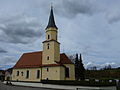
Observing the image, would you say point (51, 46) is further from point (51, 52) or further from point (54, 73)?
point (54, 73)

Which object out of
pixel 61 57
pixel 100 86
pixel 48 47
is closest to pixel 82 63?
pixel 61 57

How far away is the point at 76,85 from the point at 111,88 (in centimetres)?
589

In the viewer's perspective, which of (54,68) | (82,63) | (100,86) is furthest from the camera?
(82,63)

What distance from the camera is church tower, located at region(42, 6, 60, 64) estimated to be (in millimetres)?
40969

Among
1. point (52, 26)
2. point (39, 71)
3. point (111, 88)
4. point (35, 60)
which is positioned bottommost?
point (111, 88)

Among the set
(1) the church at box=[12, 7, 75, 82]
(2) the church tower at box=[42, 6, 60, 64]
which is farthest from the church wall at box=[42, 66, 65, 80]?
(2) the church tower at box=[42, 6, 60, 64]

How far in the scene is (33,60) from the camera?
4547 centimetres

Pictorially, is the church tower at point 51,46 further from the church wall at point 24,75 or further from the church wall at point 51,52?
the church wall at point 24,75

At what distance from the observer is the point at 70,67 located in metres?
41.3

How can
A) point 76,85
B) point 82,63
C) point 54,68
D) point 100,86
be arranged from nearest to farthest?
point 100,86 → point 76,85 → point 54,68 → point 82,63

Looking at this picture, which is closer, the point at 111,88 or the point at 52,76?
the point at 111,88

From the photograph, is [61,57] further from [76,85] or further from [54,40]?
[76,85]

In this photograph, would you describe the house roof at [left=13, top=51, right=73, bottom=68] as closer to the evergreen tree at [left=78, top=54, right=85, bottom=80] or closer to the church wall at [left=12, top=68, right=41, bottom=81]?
the church wall at [left=12, top=68, right=41, bottom=81]

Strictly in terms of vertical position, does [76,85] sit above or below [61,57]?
below
